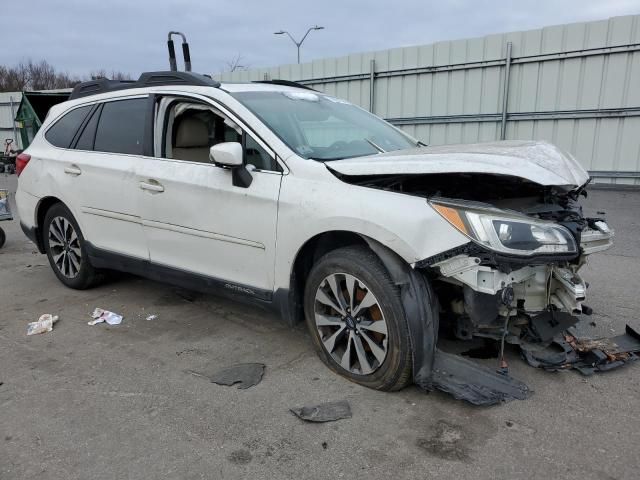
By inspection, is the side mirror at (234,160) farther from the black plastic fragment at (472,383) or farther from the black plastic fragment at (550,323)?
the black plastic fragment at (550,323)

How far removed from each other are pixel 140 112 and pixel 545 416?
3.58 m

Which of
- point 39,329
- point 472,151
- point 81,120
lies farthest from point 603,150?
point 39,329

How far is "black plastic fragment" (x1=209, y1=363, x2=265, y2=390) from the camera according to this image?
3.09 metres

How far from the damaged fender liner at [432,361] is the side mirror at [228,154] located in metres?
0.99

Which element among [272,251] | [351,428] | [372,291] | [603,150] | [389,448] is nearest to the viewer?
[389,448]

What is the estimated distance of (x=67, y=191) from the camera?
4.55 m

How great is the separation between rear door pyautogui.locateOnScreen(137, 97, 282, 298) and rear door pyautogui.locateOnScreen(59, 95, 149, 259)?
0.19m

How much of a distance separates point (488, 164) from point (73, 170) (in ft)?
11.9

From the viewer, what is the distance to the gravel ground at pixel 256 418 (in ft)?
7.61

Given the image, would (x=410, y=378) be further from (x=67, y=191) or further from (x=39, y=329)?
(x=67, y=191)

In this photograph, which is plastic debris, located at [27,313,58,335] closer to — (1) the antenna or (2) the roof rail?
(2) the roof rail

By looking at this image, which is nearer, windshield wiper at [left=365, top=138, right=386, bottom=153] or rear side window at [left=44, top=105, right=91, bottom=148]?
windshield wiper at [left=365, top=138, right=386, bottom=153]

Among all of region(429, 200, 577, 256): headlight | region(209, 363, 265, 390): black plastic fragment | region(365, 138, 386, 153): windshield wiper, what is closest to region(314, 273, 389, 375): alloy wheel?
region(209, 363, 265, 390): black plastic fragment

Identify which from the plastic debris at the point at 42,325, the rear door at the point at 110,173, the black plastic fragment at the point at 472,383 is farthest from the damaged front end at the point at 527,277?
the plastic debris at the point at 42,325
